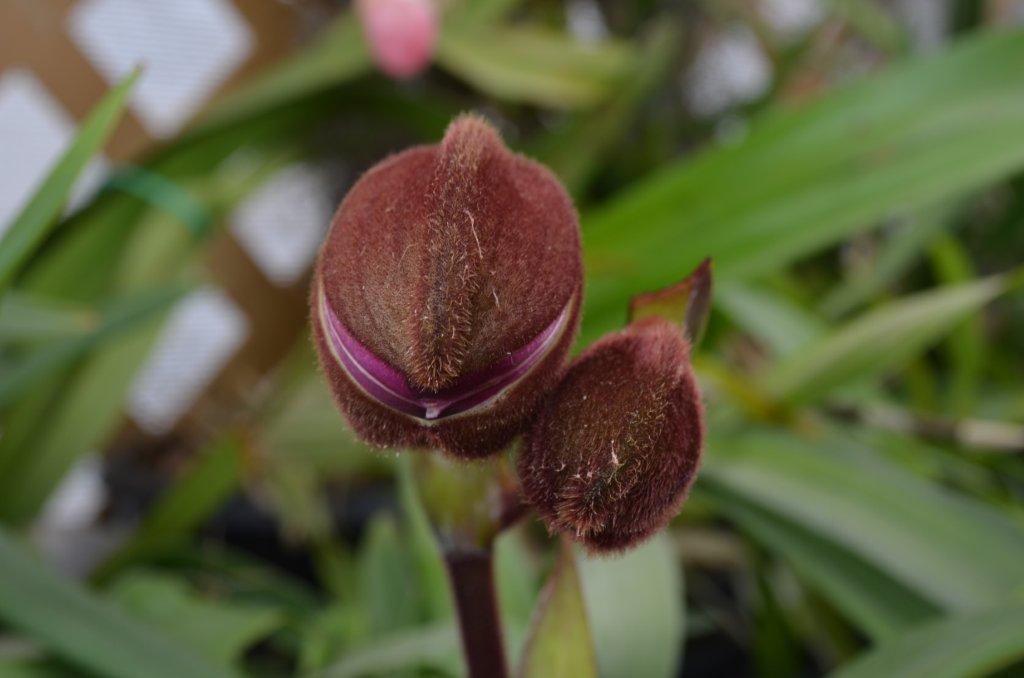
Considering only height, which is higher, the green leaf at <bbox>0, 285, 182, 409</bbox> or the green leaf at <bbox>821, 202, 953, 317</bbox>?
the green leaf at <bbox>0, 285, 182, 409</bbox>

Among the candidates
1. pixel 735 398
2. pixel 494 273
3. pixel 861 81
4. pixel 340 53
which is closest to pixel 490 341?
pixel 494 273

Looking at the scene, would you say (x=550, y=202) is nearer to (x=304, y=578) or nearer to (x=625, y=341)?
(x=625, y=341)

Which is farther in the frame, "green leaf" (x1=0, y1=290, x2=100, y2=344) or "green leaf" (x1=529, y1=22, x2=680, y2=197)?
"green leaf" (x1=529, y1=22, x2=680, y2=197)

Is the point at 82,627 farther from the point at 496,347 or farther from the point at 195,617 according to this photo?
the point at 496,347

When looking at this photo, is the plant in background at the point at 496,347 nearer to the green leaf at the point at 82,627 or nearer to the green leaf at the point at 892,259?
the green leaf at the point at 82,627

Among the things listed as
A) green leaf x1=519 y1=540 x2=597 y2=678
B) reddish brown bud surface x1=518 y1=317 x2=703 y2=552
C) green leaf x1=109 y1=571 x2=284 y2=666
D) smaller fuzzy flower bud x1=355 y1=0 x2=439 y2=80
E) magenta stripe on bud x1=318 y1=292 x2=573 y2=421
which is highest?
magenta stripe on bud x1=318 y1=292 x2=573 y2=421

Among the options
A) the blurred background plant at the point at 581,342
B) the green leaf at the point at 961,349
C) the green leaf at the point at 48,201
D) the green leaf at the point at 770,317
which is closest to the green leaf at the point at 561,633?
the blurred background plant at the point at 581,342

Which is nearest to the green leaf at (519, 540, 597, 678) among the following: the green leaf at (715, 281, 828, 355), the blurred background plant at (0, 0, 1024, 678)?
the blurred background plant at (0, 0, 1024, 678)

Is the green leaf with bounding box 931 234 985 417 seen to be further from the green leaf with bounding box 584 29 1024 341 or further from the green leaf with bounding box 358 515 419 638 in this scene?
the green leaf with bounding box 358 515 419 638

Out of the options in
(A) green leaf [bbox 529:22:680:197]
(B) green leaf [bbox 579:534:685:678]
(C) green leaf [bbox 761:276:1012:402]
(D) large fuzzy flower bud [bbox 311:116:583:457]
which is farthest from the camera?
(A) green leaf [bbox 529:22:680:197]
